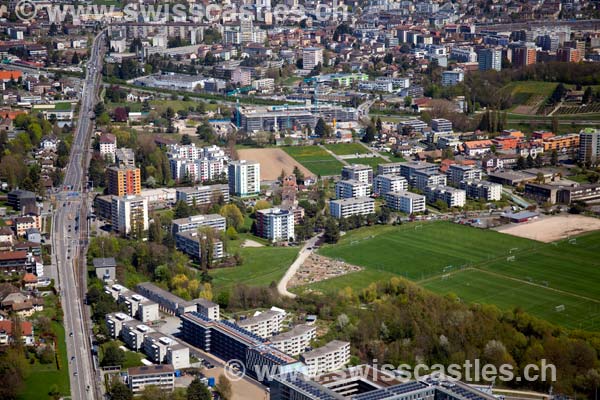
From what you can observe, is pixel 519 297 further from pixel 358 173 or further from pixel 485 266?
pixel 358 173

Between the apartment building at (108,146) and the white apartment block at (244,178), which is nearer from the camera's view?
the white apartment block at (244,178)

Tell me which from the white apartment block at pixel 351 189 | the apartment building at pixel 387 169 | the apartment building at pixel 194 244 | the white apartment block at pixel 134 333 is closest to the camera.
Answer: the white apartment block at pixel 134 333

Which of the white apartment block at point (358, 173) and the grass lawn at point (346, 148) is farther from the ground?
the white apartment block at point (358, 173)

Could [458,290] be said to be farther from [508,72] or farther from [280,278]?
[508,72]

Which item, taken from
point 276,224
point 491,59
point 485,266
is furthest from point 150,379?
point 491,59

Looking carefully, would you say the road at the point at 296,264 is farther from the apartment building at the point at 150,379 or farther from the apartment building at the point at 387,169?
the apartment building at the point at 387,169

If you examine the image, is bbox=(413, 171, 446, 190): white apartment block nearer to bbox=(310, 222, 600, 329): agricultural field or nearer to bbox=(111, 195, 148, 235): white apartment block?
bbox=(310, 222, 600, 329): agricultural field

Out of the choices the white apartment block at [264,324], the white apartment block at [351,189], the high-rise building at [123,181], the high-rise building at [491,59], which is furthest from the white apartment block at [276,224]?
the high-rise building at [491,59]
